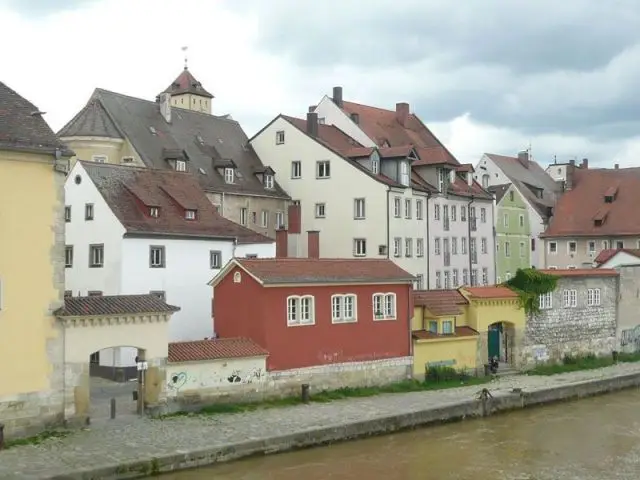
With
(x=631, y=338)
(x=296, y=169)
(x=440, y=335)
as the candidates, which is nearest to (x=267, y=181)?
(x=296, y=169)

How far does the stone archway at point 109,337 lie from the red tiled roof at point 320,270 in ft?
16.2

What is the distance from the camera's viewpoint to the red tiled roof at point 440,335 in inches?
1393

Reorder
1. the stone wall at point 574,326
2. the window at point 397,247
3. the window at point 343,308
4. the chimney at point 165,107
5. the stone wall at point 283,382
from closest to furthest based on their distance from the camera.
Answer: the stone wall at point 283,382 < the window at point 343,308 < the stone wall at point 574,326 < the window at point 397,247 < the chimney at point 165,107

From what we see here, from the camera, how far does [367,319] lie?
1320 inches

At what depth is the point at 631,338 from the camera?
47562 mm

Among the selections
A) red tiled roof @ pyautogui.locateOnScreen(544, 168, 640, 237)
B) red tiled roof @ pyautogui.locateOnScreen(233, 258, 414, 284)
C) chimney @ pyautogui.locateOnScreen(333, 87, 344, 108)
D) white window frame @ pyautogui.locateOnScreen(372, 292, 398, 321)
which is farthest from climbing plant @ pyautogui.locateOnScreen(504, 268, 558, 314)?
red tiled roof @ pyautogui.locateOnScreen(544, 168, 640, 237)

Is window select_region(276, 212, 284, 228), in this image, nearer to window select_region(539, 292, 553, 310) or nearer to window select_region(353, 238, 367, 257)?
window select_region(353, 238, 367, 257)

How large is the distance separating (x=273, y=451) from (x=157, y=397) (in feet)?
14.4

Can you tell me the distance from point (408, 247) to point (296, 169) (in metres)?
8.27

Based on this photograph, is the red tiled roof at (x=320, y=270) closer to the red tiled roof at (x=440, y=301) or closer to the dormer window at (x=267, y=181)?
the red tiled roof at (x=440, y=301)

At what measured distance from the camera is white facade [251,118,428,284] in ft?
162

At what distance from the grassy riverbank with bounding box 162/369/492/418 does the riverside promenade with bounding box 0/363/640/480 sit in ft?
1.57

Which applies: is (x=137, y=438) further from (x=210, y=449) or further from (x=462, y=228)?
(x=462, y=228)

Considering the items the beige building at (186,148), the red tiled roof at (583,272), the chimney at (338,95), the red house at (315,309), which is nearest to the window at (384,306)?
the red house at (315,309)
